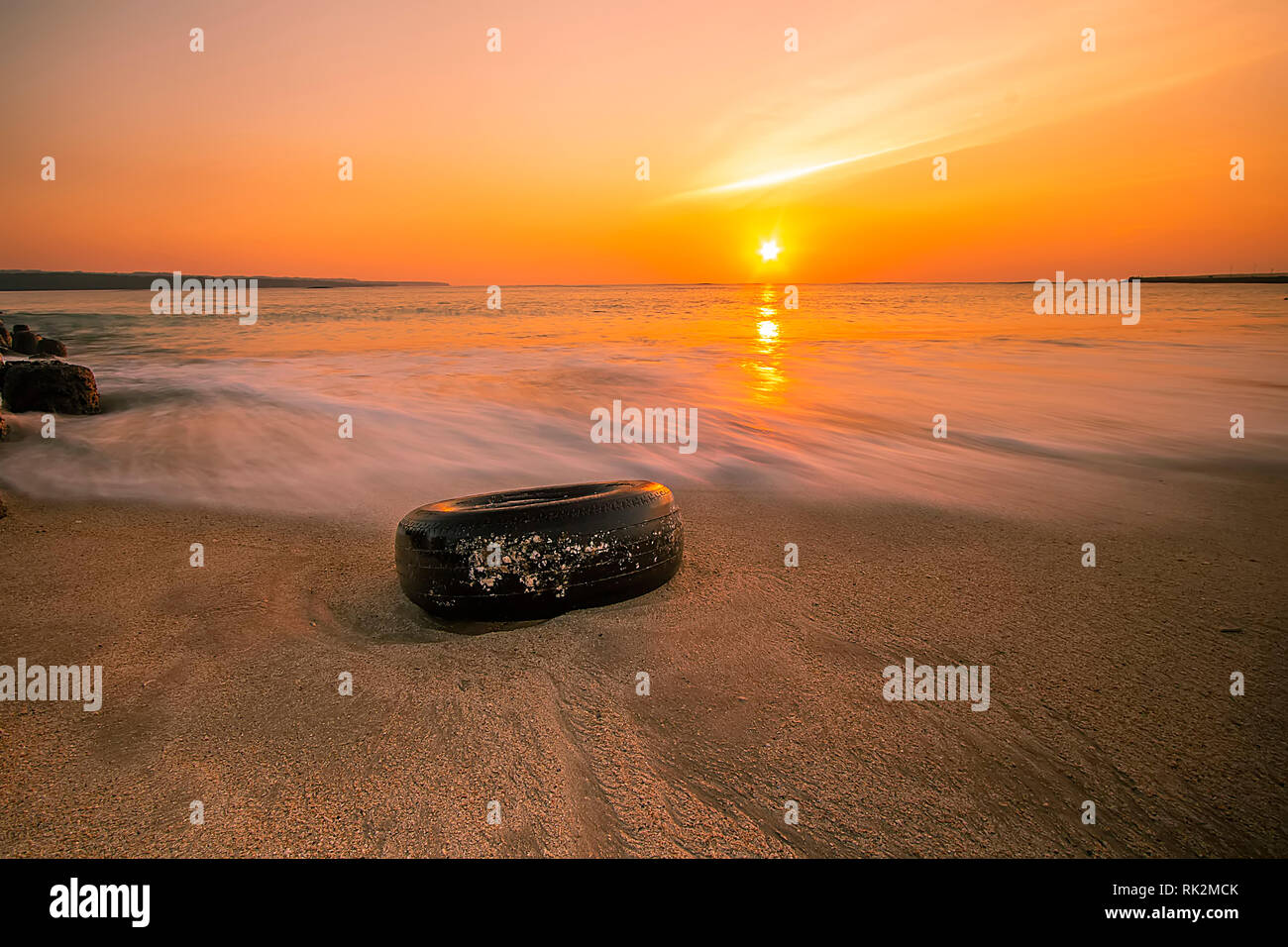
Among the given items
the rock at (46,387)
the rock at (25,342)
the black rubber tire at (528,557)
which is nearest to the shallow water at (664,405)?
the rock at (46,387)

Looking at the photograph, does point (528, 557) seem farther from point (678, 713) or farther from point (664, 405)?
point (664, 405)

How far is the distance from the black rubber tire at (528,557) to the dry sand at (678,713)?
0.40 feet

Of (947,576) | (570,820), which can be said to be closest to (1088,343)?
(947,576)

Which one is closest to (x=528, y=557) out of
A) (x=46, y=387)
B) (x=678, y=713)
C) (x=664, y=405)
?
(x=678, y=713)

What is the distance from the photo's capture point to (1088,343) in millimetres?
17672

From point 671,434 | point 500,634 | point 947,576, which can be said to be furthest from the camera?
point 671,434

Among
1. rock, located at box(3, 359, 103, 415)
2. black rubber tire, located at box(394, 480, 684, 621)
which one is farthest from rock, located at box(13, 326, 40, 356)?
black rubber tire, located at box(394, 480, 684, 621)

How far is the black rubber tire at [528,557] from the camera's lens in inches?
125

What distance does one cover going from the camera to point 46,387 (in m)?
8.15

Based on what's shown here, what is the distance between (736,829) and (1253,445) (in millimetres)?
7692

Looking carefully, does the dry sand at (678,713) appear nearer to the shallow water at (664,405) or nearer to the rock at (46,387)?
the shallow water at (664,405)

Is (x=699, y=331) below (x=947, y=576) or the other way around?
the other way around
